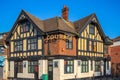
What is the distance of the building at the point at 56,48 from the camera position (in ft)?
94.2

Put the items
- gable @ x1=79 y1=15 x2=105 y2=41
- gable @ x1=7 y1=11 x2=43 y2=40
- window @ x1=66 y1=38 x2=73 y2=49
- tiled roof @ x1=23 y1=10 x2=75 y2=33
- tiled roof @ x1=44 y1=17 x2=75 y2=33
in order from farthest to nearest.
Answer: gable @ x1=79 y1=15 x2=105 y2=41 < gable @ x1=7 y1=11 x2=43 y2=40 < window @ x1=66 y1=38 x2=73 y2=49 < tiled roof @ x1=23 y1=10 x2=75 y2=33 < tiled roof @ x1=44 y1=17 x2=75 y2=33

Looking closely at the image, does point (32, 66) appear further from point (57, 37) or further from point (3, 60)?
point (3, 60)

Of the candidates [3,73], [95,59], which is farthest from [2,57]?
[95,59]

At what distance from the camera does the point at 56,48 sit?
28.4m

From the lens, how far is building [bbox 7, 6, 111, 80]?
94.2 feet

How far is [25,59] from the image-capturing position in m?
32.4

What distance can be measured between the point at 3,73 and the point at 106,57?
678 inches

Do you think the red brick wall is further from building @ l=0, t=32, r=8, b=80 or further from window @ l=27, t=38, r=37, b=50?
building @ l=0, t=32, r=8, b=80

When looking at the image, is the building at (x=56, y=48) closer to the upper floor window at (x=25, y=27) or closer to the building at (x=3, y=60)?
the upper floor window at (x=25, y=27)

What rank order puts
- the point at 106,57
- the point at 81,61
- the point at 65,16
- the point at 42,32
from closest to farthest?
the point at 42,32, the point at 81,61, the point at 65,16, the point at 106,57

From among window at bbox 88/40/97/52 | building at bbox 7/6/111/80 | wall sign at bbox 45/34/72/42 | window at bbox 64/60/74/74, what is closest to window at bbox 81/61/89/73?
building at bbox 7/6/111/80

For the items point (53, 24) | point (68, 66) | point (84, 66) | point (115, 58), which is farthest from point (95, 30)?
point (115, 58)

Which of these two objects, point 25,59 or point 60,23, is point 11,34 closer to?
point 25,59

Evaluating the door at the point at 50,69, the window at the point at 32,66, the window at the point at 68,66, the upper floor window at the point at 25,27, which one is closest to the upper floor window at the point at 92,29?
the window at the point at 68,66
